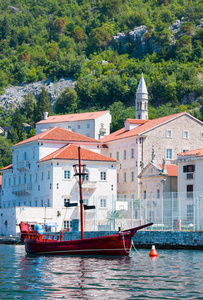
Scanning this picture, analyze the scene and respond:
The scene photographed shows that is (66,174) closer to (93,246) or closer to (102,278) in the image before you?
(93,246)

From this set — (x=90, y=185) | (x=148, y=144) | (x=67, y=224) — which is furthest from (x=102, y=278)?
(x=148, y=144)

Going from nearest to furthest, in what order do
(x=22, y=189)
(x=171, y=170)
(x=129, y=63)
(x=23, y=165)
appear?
(x=171, y=170) < (x=22, y=189) < (x=23, y=165) < (x=129, y=63)

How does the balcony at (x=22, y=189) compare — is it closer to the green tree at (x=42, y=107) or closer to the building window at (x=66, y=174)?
the building window at (x=66, y=174)

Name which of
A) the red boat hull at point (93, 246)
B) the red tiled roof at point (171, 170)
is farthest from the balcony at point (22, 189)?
the red boat hull at point (93, 246)

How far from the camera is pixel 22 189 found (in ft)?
264

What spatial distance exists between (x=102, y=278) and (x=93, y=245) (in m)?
12.5

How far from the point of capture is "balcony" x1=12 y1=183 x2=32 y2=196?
7895cm

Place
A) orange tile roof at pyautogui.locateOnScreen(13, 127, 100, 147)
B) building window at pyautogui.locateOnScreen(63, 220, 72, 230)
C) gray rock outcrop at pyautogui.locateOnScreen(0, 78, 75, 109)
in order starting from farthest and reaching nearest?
gray rock outcrop at pyautogui.locateOnScreen(0, 78, 75, 109) → orange tile roof at pyautogui.locateOnScreen(13, 127, 100, 147) → building window at pyautogui.locateOnScreen(63, 220, 72, 230)

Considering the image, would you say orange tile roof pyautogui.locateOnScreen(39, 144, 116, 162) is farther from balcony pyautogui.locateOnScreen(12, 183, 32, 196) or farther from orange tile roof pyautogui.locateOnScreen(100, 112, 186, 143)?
orange tile roof pyautogui.locateOnScreen(100, 112, 186, 143)

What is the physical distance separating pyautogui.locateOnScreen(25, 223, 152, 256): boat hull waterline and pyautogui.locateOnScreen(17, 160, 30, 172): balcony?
37.5 metres

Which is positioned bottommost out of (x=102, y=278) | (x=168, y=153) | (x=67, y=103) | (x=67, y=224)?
(x=102, y=278)

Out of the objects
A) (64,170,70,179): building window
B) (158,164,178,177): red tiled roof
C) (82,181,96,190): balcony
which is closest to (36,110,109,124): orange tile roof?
(158,164,178,177): red tiled roof

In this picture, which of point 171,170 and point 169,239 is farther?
point 171,170

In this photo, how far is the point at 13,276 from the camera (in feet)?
95.5
